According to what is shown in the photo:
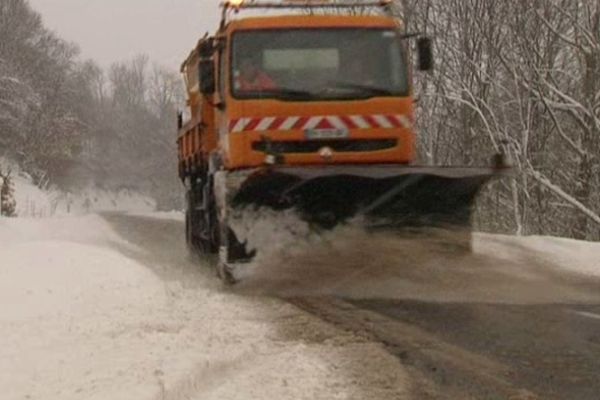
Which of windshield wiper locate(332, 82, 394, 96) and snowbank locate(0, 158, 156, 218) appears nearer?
windshield wiper locate(332, 82, 394, 96)

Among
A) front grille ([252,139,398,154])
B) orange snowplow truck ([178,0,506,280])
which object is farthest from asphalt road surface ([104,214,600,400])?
front grille ([252,139,398,154])

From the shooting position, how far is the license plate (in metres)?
10.6

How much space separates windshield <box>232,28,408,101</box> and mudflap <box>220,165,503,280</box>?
3.44ft

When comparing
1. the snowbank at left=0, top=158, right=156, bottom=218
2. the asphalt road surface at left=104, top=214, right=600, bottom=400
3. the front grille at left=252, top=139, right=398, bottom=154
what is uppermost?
the front grille at left=252, top=139, right=398, bottom=154

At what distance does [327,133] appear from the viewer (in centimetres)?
1064

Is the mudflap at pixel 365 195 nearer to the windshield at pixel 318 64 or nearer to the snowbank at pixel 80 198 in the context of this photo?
the windshield at pixel 318 64

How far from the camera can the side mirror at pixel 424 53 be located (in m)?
11.5

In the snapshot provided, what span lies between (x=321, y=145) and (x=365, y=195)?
794mm

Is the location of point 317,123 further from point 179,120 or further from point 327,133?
point 179,120

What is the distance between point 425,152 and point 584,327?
1827 centimetres

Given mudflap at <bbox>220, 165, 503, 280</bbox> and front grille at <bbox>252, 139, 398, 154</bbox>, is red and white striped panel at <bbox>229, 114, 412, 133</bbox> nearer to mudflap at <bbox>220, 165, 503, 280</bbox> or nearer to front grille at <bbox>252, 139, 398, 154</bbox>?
front grille at <bbox>252, 139, 398, 154</bbox>

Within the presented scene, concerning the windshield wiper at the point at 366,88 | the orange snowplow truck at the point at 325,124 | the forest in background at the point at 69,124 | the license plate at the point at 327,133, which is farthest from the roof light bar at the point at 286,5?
the forest in background at the point at 69,124

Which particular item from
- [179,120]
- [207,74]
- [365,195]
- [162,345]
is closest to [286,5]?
[207,74]

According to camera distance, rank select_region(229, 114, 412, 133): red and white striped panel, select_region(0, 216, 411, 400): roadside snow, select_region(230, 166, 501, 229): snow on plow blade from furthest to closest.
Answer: select_region(229, 114, 412, 133): red and white striped panel, select_region(230, 166, 501, 229): snow on plow blade, select_region(0, 216, 411, 400): roadside snow
